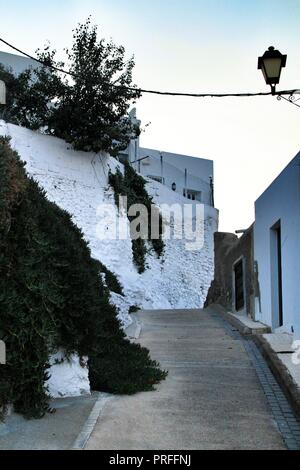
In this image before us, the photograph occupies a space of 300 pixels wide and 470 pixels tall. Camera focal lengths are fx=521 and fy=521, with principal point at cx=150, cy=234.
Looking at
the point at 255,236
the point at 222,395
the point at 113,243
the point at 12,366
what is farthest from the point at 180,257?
the point at 12,366

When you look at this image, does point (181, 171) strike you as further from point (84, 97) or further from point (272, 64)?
point (272, 64)

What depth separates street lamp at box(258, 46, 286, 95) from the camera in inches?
295

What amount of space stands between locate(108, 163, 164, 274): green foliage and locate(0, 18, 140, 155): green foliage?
4.95 feet

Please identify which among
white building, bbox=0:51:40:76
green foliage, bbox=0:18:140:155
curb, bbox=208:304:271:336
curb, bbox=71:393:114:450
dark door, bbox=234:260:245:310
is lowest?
curb, bbox=71:393:114:450

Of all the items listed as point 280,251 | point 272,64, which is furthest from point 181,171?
point 272,64

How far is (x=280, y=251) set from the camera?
9.73 metres

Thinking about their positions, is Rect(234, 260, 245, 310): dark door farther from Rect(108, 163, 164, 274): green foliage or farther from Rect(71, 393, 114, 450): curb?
Rect(71, 393, 114, 450): curb

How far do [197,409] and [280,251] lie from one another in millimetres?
4841

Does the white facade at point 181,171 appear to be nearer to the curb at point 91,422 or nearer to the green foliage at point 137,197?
the green foliage at point 137,197

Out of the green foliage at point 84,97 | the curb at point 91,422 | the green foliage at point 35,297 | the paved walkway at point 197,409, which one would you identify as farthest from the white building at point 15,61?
the curb at point 91,422

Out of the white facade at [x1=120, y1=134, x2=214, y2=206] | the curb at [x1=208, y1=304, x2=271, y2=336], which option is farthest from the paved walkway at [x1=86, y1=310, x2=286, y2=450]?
the white facade at [x1=120, y1=134, x2=214, y2=206]

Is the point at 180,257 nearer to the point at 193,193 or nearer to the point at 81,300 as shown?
the point at 193,193

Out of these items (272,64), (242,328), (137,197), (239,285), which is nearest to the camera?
(272,64)

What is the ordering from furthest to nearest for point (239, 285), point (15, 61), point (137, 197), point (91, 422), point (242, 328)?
point (15, 61) < point (137, 197) < point (239, 285) < point (242, 328) < point (91, 422)
